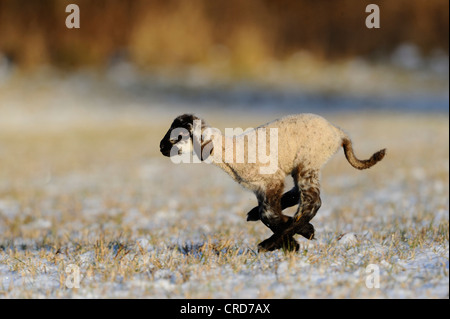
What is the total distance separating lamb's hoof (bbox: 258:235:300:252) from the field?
75 mm

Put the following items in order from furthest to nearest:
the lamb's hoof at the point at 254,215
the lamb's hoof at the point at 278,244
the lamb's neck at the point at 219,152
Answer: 1. the lamb's hoof at the point at 254,215
2. the lamb's hoof at the point at 278,244
3. the lamb's neck at the point at 219,152

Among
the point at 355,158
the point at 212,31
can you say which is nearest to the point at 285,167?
the point at 355,158

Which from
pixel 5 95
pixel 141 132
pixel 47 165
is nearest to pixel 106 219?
pixel 47 165

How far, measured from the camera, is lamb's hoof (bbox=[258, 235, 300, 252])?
5.00 meters

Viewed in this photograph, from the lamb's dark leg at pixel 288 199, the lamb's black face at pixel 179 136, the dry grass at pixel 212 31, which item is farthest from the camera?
the dry grass at pixel 212 31

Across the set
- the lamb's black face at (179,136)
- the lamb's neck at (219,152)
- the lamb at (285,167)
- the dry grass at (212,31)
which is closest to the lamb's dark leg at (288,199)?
the lamb at (285,167)

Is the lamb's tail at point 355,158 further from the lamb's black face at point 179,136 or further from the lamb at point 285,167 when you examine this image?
the lamb's black face at point 179,136

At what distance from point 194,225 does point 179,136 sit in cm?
324

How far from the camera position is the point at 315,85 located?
97.1 ft

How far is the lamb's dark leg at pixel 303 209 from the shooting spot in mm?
4934

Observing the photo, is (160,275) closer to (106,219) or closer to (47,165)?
(106,219)

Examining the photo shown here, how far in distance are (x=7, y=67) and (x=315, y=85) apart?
634 inches

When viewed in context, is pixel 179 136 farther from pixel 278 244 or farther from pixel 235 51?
pixel 235 51

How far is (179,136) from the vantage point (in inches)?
188
